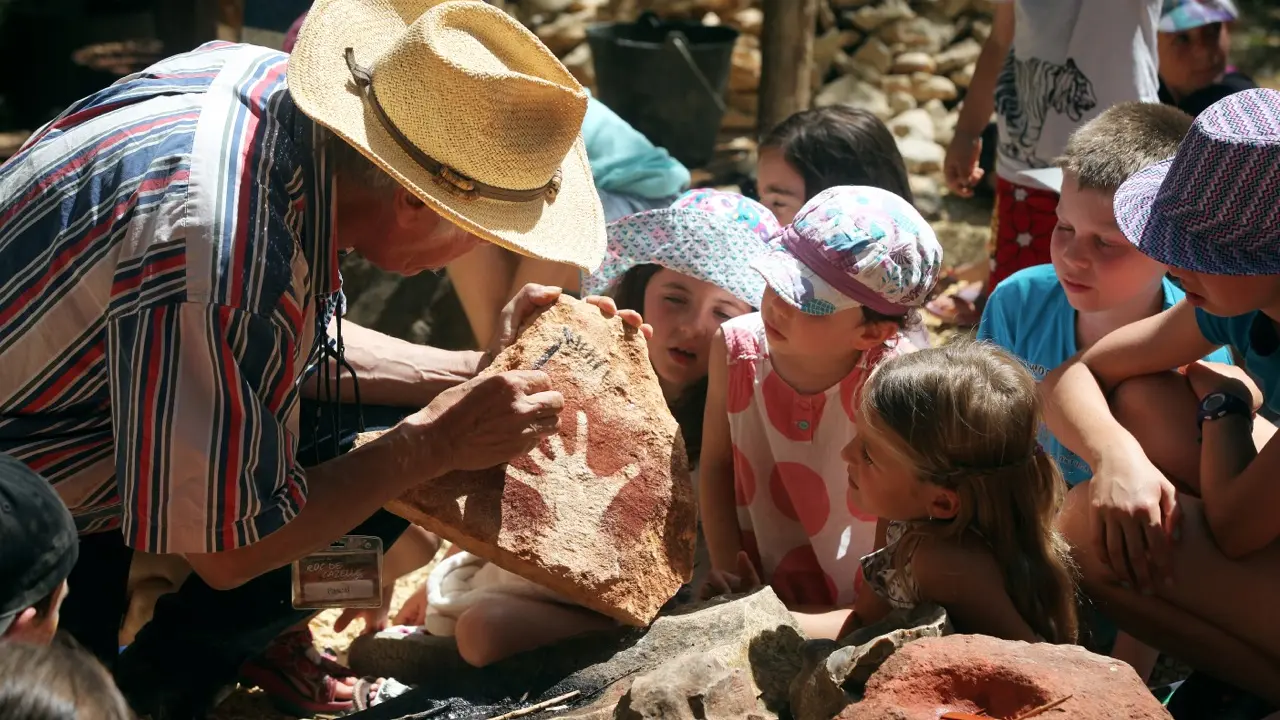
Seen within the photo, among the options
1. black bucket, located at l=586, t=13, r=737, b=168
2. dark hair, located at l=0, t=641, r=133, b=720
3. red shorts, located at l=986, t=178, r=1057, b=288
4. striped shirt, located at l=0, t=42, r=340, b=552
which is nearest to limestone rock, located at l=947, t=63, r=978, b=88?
black bucket, located at l=586, t=13, r=737, b=168

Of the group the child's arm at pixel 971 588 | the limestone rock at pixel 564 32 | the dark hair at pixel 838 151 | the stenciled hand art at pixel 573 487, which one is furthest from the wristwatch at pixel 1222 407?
the limestone rock at pixel 564 32

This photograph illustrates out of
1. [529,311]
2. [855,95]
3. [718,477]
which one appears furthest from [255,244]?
[855,95]

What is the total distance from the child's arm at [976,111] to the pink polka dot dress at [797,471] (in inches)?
76.6

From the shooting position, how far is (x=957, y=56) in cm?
845

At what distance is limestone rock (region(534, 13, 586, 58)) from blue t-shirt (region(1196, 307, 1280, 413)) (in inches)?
220

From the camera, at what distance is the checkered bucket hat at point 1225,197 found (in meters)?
2.29

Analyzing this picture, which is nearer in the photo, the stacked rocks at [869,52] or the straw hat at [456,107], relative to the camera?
the straw hat at [456,107]

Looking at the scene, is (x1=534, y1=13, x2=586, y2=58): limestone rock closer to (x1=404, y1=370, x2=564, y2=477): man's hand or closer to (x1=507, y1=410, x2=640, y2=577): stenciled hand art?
(x1=507, y1=410, x2=640, y2=577): stenciled hand art

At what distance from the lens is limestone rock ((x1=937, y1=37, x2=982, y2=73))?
27.7 ft

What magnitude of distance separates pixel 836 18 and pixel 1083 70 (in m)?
4.42

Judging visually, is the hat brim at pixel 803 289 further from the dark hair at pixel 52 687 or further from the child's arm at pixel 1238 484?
the dark hair at pixel 52 687

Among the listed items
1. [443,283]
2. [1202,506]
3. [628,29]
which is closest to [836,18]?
[628,29]

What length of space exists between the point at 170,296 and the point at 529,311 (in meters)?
0.96

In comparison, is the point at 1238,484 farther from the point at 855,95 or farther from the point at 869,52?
the point at 869,52
